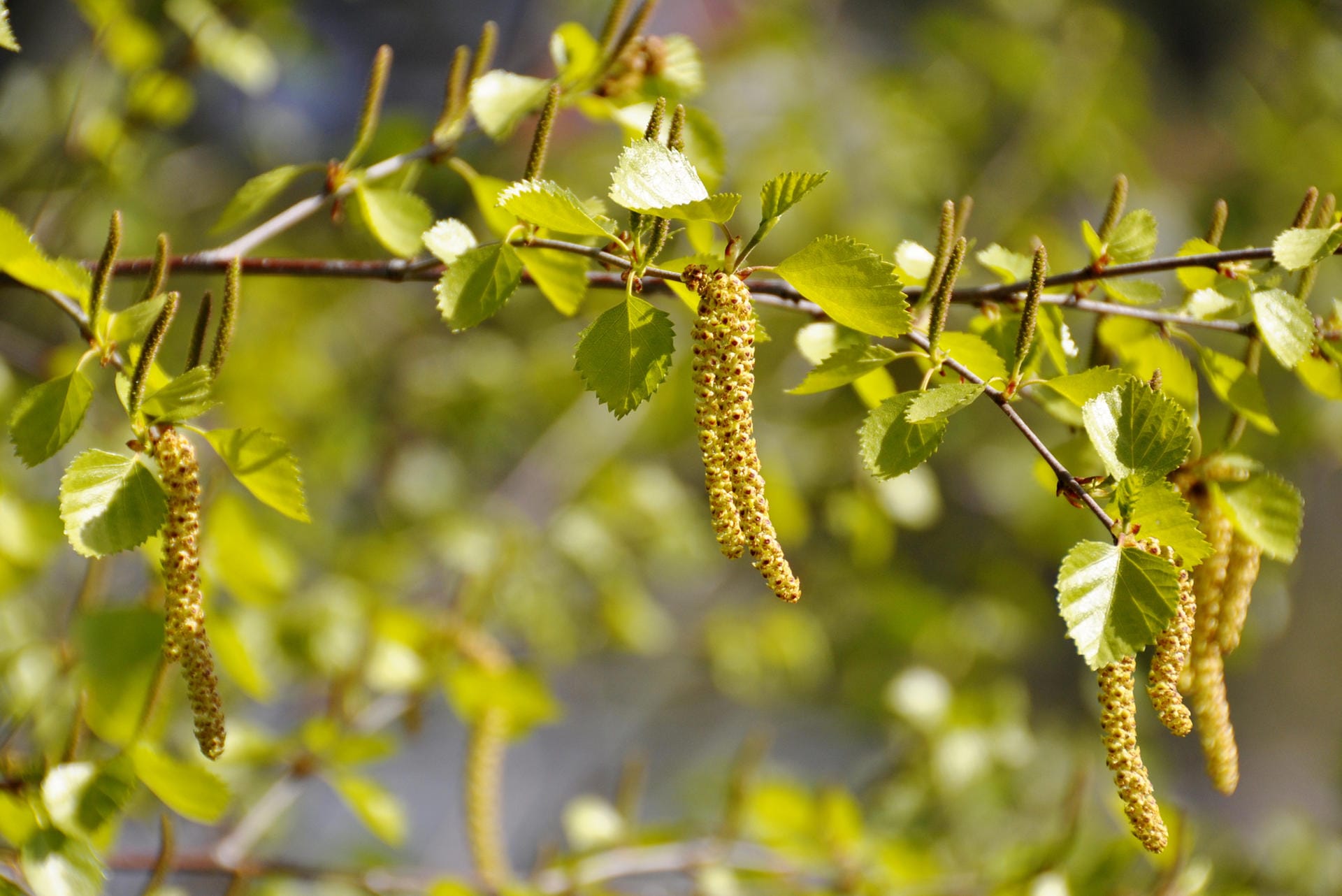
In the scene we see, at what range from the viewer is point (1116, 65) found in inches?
79.6

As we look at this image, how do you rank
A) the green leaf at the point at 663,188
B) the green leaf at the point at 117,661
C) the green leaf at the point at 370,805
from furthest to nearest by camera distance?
the green leaf at the point at 370,805 < the green leaf at the point at 117,661 < the green leaf at the point at 663,188

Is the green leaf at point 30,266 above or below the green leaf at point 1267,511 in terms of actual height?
above

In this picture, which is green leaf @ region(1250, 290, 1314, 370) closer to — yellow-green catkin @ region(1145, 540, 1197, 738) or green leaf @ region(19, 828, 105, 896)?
yellow-green catkin @ region(1145, 540, 1197, 738)

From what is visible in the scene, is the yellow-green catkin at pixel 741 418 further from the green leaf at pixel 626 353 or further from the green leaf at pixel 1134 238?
the green leaf at pixel 1134 238

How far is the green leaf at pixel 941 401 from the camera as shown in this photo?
410 millimetres

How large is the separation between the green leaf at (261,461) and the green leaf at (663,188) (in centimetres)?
19

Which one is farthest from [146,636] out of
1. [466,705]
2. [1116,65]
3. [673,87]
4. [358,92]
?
[1116,65]

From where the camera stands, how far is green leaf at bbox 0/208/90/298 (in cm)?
40

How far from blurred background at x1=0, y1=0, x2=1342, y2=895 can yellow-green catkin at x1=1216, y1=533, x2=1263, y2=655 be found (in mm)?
375

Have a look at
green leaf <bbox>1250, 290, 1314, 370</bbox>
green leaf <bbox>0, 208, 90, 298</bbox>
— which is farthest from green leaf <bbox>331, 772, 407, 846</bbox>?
green leaf <bbox>1250, 290, 1314, 370</bbox>

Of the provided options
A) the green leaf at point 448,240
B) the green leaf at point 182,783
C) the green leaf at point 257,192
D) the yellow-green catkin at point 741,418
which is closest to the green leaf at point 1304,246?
the yellow-green catkin at point 741,418

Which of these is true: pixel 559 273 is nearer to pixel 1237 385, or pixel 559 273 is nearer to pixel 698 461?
pixel 1237 385

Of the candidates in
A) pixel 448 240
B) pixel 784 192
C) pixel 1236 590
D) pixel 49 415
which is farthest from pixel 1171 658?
pixel 49 415

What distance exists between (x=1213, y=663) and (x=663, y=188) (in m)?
0.37
